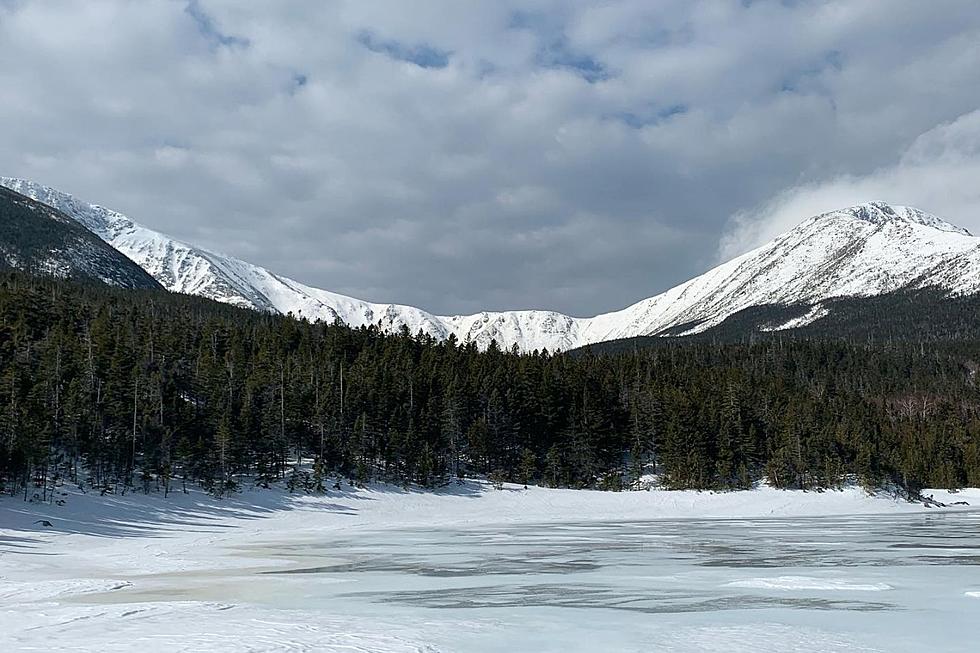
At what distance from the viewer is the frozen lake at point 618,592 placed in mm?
17359

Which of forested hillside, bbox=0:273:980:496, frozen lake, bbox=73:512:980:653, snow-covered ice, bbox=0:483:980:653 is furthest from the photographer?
forested hillside, bbox=0:273:980:496

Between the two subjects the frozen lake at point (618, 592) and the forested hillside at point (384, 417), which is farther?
the forested hillside at point (384, 417)

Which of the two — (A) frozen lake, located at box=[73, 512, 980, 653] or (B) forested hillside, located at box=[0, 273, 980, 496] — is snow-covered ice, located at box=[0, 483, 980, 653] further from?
(B) forested hillside, located at box=[0, 273, 980, 496]

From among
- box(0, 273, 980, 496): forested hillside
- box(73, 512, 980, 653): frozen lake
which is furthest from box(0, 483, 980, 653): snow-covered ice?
box(0, 273, 980, 496): forested hillside

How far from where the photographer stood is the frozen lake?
17359mm

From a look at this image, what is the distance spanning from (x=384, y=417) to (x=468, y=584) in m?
65.6

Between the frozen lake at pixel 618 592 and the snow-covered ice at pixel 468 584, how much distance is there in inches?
3.4

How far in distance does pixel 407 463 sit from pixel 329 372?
19485mm

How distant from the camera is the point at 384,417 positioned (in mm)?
91688

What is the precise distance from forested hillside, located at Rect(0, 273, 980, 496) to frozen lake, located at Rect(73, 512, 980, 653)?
31051mm

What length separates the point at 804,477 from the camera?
319 ft

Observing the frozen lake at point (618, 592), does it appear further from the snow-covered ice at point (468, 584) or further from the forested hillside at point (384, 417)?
the forested hillside at point (384, 417)

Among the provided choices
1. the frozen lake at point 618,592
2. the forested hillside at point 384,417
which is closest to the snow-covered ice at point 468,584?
the frozen lake at point 618,592

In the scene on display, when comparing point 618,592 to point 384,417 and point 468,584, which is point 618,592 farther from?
point 384,417
